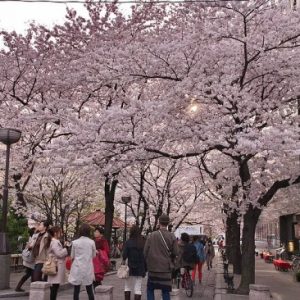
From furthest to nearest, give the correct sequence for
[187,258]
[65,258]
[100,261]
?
[187,258]
[100,261]
[65,258]

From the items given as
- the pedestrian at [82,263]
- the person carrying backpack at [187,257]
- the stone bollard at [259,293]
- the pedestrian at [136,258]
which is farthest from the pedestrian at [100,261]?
the person carrying backpack at [187,257]

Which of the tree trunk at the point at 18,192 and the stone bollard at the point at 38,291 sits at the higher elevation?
the tree trunk at the point at 18,192

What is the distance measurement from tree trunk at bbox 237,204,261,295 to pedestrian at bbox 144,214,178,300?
18.4ft

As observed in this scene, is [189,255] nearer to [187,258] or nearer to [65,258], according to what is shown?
[187,258]

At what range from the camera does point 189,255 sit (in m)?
14.5

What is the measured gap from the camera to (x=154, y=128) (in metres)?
13.8

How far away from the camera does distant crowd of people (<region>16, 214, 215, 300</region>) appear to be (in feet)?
28.0

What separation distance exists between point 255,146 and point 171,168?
57.5 ft

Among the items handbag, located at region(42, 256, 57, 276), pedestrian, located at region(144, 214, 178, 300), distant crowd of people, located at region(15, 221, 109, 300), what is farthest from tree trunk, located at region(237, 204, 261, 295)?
handbag, located at region(42, 256, 57, 276)

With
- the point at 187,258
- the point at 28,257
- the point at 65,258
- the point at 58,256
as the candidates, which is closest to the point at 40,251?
the point at 65,258

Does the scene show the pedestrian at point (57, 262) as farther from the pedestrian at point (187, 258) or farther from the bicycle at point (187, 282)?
the pedestrian at point (187, 258)

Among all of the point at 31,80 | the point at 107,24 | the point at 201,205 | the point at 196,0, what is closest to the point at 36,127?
the point at 31,80

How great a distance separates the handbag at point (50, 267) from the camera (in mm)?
9758

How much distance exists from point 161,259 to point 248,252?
606 cm
